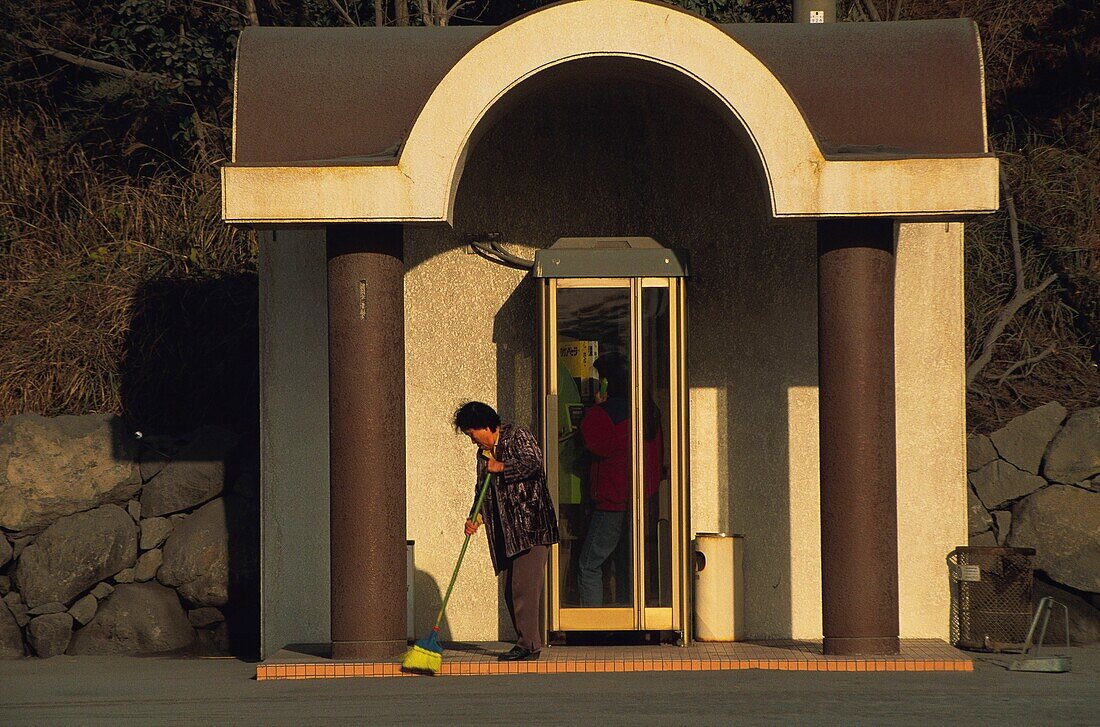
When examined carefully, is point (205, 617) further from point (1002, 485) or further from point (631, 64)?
point (1002, 485)

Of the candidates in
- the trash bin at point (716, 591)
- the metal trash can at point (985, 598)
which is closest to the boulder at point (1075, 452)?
the metal trash can at point (985, 598)

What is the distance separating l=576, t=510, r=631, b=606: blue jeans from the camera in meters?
11.3

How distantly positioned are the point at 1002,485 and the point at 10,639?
8.23 m

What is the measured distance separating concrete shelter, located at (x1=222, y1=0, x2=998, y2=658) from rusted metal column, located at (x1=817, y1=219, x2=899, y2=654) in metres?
0.02

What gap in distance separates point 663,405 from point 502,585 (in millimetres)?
1873

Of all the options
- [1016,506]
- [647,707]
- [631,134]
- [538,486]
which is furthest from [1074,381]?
[647,707]

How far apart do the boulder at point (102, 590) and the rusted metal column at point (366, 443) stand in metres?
3.69

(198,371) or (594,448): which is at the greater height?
(198,371)

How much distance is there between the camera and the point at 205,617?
13.6 meters

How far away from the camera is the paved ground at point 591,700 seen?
8.66 meters

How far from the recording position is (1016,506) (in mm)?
13555

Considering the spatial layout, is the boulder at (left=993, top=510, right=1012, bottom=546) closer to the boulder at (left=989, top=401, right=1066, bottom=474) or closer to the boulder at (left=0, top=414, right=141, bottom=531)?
the boulder at (left=989, top=401, right=1066, bottom=474)

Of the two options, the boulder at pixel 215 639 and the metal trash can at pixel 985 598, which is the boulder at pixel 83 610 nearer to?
the boulder at pixel 215 639

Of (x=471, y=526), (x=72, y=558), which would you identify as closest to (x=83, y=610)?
(x=72, y=558)
